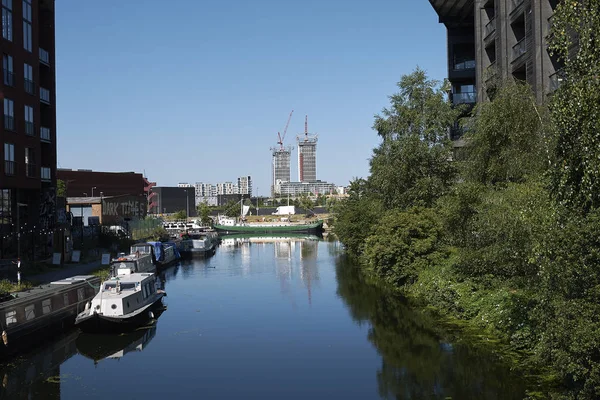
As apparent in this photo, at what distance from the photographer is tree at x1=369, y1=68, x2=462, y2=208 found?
49.5 meters

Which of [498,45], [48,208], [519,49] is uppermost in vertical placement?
[498,45]

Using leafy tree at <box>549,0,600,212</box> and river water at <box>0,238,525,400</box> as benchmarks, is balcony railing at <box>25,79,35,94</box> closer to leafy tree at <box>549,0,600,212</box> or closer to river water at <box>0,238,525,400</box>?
river water at <box>0,238,525,400</box>

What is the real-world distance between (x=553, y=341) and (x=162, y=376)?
16399 millimetres

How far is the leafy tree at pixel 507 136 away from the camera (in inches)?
1130

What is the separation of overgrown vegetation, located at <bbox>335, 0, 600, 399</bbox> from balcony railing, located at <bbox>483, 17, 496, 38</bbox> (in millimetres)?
5720

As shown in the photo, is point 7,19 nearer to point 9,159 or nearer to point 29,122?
point 29,122

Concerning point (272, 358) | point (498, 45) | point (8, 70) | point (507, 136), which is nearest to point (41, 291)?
point (272, 358)

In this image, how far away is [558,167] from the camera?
52.3ft

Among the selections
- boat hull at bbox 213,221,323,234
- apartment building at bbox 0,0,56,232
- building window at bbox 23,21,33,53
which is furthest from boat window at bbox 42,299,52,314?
boat hull at bbox 213,221,323,234

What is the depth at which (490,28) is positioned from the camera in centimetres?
5144

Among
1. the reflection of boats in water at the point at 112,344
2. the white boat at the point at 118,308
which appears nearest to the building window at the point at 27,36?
the white boat at the point at 118,308

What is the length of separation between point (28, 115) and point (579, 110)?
49.6 m

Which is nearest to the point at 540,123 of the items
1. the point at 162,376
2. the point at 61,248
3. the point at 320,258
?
the point at 162,376

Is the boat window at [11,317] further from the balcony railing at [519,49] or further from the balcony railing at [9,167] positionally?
the balcony railing at [519,49]
